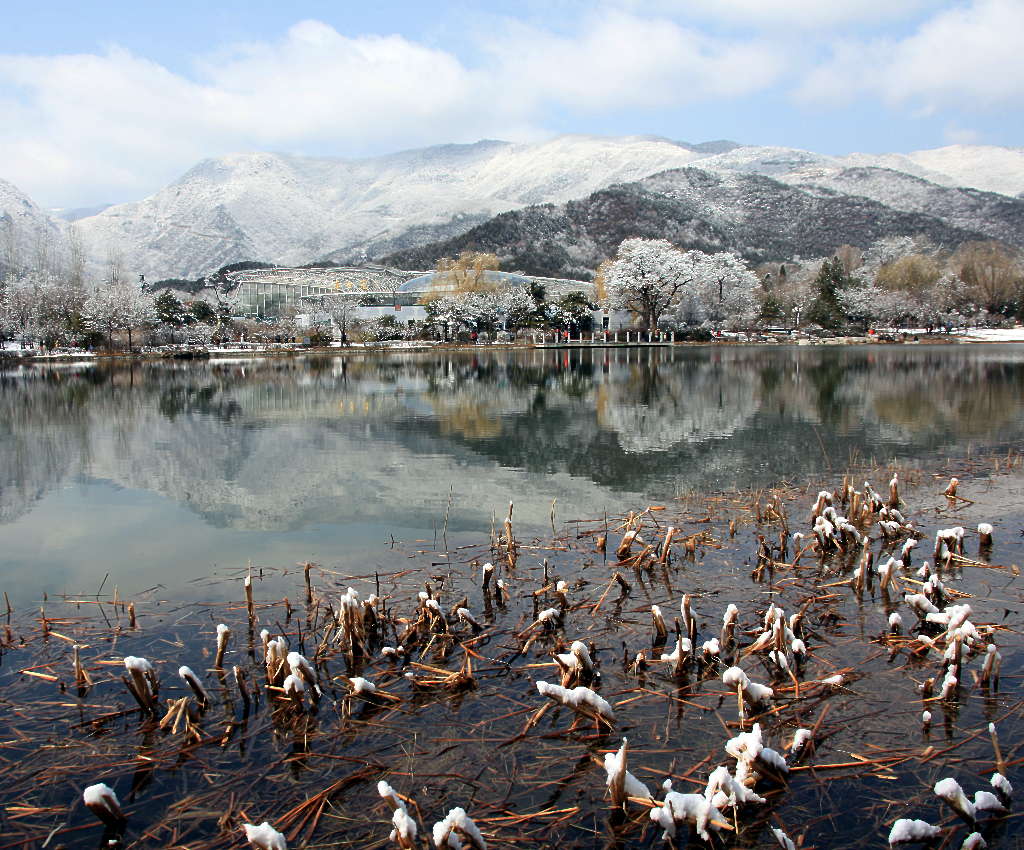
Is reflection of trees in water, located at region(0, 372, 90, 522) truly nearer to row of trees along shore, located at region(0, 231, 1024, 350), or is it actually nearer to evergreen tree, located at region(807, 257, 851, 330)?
row of trees along shore, located at region(0, 231, 1024, 350)

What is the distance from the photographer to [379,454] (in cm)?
1273

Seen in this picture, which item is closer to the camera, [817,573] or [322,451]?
[817,573]

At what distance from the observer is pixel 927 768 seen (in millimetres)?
3385

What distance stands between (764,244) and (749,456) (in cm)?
15186

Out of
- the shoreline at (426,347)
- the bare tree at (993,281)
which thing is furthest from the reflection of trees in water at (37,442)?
the bare tree at (993,281)

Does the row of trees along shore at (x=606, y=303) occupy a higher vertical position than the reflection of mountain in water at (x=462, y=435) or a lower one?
higher

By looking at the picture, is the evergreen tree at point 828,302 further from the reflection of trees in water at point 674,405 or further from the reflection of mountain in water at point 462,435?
the reflection of mountain in water at point 462,435

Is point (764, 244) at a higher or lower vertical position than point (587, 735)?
higher

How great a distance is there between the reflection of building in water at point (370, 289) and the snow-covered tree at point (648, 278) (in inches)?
338

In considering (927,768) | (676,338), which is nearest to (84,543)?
(927,768)

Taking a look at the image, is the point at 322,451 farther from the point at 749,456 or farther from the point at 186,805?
the point at 186,805

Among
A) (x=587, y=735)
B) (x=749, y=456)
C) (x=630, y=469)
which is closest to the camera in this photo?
(x=587, y=735)

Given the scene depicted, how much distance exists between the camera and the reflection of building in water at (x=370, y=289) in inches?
2963

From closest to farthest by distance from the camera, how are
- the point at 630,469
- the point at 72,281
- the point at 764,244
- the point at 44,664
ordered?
the point at 44,664 < the point at 630,469 < the point at 72,281 < the point at 764,244
